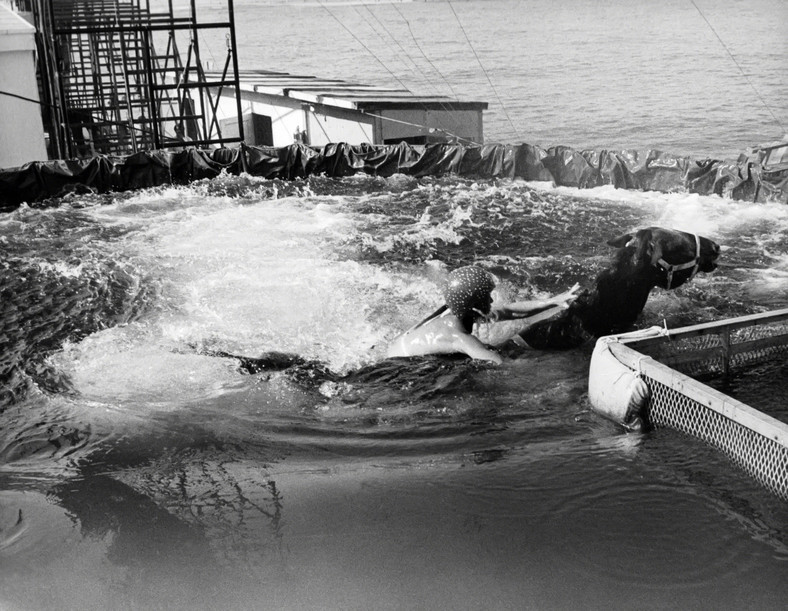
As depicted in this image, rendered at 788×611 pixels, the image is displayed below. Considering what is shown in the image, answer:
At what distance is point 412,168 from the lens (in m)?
17.9

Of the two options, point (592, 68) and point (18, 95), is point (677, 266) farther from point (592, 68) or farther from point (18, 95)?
point (592, 68)

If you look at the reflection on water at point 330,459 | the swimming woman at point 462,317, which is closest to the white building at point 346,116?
the reflection on water at point 330,459

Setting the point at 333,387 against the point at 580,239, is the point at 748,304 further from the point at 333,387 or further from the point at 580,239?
the point at 333,387

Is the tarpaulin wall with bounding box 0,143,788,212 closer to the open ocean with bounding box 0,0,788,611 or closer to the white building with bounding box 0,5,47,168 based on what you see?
the open ocean with bounding box 0,0,788,611

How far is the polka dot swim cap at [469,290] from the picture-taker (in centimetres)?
739

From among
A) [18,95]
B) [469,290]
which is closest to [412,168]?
[18,95]

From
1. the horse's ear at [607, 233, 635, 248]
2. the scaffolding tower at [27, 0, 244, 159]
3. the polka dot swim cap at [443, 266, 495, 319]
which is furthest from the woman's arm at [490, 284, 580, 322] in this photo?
the scaffolding tower at [27, 0, 244, 159]

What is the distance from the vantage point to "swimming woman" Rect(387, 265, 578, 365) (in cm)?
742

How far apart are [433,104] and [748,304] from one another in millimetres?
12873

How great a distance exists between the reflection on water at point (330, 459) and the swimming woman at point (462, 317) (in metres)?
0.20

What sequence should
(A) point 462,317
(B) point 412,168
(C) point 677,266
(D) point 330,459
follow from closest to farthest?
(D) point 330,459 < (A) point 462,317 < (C) point 677,266 < (B) point 412,168

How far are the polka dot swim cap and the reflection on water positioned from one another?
54 centimetres

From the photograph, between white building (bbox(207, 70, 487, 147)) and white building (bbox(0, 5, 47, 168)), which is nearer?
white building (bbox(0, 5, 47, 168))

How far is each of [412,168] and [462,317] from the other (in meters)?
10.7
